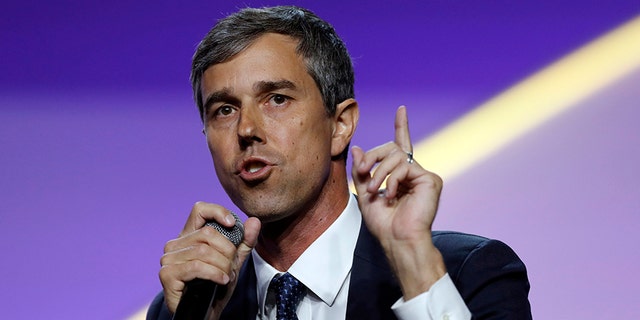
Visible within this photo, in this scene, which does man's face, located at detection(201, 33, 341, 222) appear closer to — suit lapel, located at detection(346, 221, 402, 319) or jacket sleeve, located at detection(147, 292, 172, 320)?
suit lapel, located at detection(346, 221, 402, 319)

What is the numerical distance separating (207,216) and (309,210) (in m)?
→ 0.39

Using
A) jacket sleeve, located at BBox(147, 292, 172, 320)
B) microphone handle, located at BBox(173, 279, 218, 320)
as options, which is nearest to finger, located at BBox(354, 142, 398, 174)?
microphone handle, located at BBox(173, 279, 218, 320)

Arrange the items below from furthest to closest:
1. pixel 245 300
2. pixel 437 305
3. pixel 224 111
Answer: pixel 245 300
pixel 224 111
pixel 437 305

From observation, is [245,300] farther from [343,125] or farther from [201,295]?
[201,295]

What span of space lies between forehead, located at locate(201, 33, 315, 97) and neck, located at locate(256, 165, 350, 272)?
284 mm

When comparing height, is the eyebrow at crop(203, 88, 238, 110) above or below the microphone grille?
above

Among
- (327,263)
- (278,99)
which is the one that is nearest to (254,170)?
(278,99)

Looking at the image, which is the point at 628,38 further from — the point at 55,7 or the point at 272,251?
the point at 55,7

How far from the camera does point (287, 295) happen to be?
2.16 m

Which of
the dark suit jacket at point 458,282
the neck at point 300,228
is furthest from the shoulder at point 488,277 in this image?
the neck at point 300,228

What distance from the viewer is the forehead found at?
2152 millimetres

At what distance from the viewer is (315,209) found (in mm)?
2244

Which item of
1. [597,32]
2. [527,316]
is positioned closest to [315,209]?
[527,316]

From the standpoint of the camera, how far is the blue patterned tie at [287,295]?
6.95 ft
